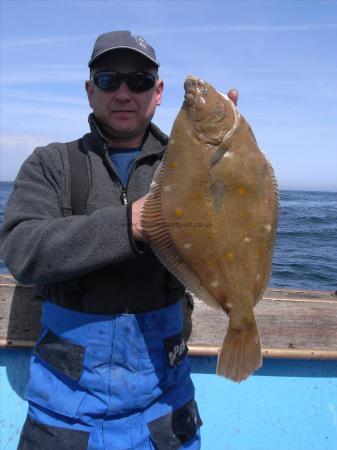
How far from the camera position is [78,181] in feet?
8.45

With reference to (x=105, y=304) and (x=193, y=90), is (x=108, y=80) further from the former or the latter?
(x=105, y=304)

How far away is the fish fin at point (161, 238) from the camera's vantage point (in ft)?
7.25

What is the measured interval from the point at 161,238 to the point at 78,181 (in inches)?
25.9

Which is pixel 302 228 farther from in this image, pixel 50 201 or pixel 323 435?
pixel 50 201

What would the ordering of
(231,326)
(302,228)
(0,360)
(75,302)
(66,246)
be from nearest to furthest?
(66,246) < (231,326) < (75,302) < (0,360) < (302,228)

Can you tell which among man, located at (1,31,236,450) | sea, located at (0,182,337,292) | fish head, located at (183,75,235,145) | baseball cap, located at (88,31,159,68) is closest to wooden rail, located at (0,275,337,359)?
man, located at (1,31,236,450)

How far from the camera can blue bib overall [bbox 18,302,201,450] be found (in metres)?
2.45

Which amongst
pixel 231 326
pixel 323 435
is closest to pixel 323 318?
pixel 323 435

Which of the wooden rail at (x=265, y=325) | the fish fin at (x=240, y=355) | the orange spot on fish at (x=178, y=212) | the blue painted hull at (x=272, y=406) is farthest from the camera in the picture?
the blue painted hull at (x=272, y=406)

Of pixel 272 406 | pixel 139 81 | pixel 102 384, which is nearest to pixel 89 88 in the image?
pixel 139 81

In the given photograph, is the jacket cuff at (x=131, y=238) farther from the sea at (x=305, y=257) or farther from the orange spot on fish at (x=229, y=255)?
the sea at (x=305, y=257)

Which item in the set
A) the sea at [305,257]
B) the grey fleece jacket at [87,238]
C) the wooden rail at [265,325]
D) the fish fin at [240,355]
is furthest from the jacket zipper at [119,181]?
the sea at [305,257]

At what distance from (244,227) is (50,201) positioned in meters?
1.02

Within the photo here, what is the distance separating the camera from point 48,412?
249 cm
